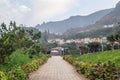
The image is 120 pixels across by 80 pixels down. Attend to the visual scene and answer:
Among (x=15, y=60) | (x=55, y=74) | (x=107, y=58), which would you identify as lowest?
(x=55, y=74)

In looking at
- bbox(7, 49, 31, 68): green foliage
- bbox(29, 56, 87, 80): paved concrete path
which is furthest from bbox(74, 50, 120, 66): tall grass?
bbox(7, 49, 31, 68): green foliage

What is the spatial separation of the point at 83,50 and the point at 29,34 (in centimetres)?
3822

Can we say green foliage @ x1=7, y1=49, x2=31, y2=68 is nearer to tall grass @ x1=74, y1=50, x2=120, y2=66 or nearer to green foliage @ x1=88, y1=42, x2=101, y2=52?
tall grass @ x1=74, y1=50, x2=120, y2=66

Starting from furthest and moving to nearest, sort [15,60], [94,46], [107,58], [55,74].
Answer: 1. [94,46]
2. [107,58]
3. [15,60]
4. [55,74]

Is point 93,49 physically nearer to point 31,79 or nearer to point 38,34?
point 38,34

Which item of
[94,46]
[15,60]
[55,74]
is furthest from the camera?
[94,46]

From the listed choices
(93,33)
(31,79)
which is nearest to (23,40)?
(31,79)

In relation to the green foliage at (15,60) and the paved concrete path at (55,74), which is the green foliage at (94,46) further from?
the green foliage at (15,60)

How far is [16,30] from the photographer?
45.8 m

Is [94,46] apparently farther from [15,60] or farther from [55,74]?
[55,74]

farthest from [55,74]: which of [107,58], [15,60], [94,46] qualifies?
[94,46]

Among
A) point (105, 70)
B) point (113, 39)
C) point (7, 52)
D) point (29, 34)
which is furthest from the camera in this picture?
point (113, 39)

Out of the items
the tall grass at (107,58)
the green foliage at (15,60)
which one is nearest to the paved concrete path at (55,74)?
the green foliage at (15,60)

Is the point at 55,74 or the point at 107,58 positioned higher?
the point at 107,58
